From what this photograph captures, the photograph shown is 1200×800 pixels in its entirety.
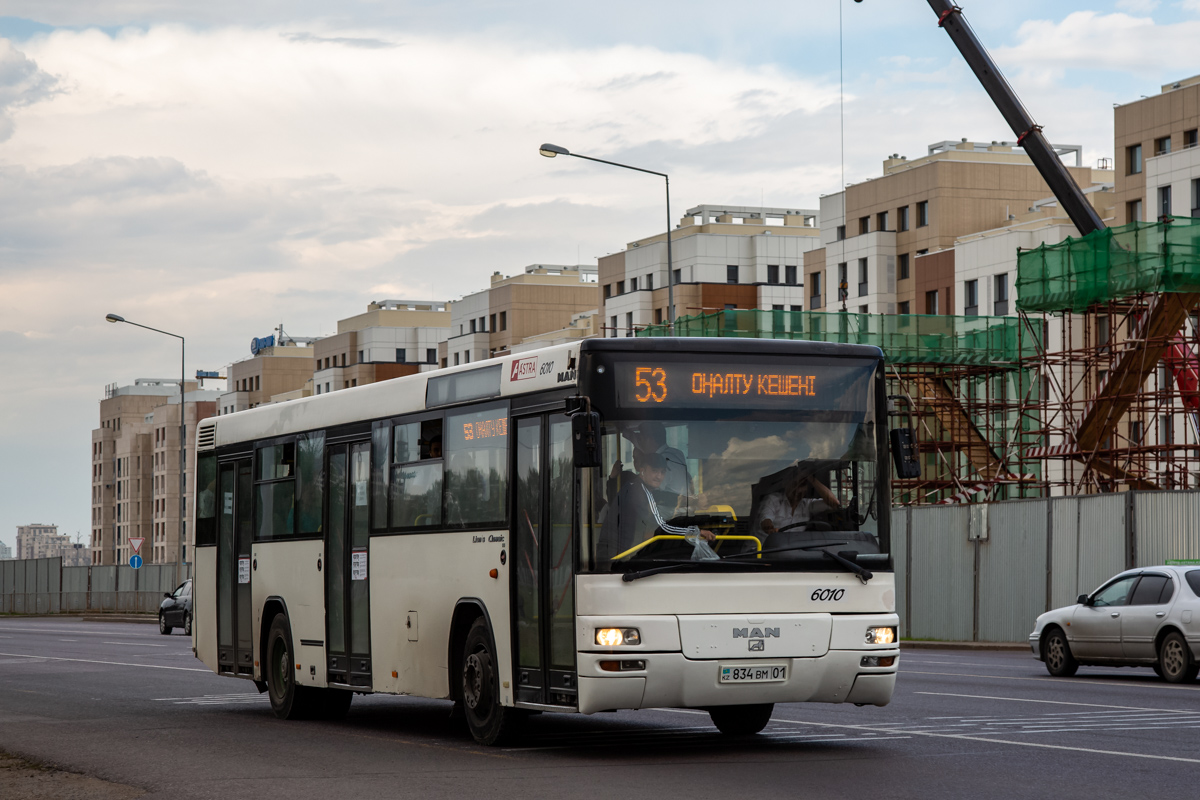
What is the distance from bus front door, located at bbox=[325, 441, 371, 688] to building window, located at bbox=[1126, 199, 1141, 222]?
6005 centimetres

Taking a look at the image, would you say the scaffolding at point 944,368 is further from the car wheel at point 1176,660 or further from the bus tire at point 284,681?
the bus tire at point 284,681

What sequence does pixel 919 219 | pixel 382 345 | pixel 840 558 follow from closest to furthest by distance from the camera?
pixel 840 558 < pixel 919 219 < pixel 382 345

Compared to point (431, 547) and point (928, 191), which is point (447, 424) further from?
point (928, 191)

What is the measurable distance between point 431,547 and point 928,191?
2859 inches

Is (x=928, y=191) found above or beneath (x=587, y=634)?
above

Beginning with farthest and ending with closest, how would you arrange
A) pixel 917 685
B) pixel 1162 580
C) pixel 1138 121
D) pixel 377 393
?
pixel 1138 121, pixel 1162 580, pixel 917 685, pixel 377 393

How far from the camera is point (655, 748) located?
13.2 meters

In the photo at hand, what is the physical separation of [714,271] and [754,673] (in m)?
92.1

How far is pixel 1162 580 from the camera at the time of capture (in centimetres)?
2216

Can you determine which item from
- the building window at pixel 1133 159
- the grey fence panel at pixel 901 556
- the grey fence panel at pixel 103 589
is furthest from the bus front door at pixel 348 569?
the grey fence panel at pixel 103 589

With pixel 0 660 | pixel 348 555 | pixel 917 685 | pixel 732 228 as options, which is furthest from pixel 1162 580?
pixel 732 228

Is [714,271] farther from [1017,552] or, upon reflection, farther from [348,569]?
[348,569]

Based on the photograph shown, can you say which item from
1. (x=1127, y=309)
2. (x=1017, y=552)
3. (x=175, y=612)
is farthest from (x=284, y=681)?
(x=1127, y=309)

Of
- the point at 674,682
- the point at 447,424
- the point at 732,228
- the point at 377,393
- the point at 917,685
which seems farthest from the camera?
the point at 732,228
